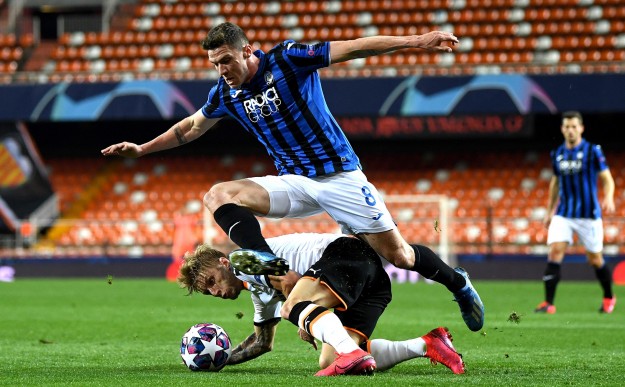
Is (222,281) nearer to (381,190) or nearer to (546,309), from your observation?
(546,309)

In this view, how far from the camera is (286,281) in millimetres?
5984

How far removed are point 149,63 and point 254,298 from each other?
17.0 meters

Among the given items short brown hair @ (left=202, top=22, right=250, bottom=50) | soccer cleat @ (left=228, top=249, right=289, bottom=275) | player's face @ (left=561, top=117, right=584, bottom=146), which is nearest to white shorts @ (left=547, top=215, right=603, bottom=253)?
player's face @ (left=561, top=117, right=584, bottom=146)

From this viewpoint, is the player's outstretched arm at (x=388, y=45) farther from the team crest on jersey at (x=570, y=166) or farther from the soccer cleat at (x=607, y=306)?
the soccer cleat at (x=607, y=306)

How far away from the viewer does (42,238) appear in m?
21.4

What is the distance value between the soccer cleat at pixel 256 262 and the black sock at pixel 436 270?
1.22 metres

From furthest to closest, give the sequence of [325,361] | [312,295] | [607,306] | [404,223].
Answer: [404,223], [607,306], [325,361], [312,295]

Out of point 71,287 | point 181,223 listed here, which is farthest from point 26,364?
point 181,223

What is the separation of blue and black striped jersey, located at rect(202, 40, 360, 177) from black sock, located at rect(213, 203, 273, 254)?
0.55 m

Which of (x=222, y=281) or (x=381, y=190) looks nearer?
(x=222, y=281)

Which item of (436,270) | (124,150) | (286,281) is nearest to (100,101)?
(124,150)

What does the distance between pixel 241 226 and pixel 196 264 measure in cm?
47

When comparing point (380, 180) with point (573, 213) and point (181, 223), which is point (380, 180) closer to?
point (181, 223)

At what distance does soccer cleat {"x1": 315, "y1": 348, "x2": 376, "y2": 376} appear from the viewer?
543 centimetres
